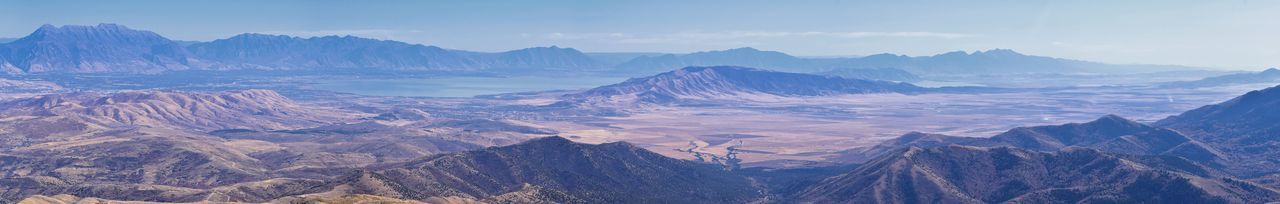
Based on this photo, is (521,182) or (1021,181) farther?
(521,182)

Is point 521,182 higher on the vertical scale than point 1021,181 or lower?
lower

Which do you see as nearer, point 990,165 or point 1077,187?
point 1077,187

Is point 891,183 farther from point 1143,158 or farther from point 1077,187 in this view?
point 1143,158

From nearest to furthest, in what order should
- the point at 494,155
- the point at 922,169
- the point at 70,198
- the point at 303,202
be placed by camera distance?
the point at 303,202 < the point at 70,198 < the point at 922,169 < the point at 494,155

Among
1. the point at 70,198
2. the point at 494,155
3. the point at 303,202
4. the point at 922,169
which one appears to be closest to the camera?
the point at 303,202

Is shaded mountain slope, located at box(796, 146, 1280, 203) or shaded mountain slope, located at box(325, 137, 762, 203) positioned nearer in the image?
shaded mountain slope, located at box(796, 146, 1280, 203)

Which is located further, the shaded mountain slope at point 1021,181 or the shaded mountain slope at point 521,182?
the shaded mountain slope at point 521,182

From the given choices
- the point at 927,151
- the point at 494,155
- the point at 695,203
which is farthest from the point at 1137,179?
the point at 494,155
